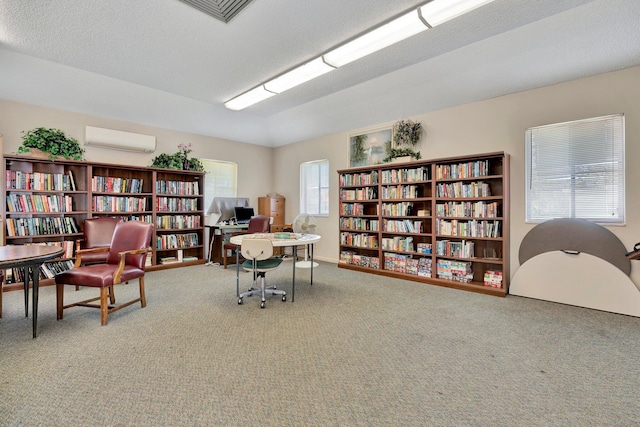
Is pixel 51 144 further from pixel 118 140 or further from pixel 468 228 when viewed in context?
pixel 468 228

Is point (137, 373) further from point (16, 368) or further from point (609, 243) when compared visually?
point (609, 243)

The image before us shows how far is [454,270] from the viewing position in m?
4.36

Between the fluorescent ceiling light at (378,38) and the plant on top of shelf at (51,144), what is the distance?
4.10m

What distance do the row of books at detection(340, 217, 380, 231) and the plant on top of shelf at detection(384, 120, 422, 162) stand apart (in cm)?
121

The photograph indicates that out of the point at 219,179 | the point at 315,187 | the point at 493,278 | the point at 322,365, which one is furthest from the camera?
the point at 315,187

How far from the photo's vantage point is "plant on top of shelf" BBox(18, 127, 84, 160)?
4.14 metres

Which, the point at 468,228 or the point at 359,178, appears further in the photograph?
the point at 359,178

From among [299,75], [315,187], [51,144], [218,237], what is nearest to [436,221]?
[299,75]

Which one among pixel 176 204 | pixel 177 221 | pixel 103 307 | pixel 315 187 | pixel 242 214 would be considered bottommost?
pixel 103 307

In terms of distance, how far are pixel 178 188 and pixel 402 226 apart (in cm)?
436

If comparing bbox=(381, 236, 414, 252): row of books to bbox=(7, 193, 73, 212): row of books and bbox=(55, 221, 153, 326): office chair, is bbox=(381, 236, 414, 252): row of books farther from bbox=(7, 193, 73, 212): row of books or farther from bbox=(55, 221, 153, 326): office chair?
bbox=(7, 193, 73, 212): row of books

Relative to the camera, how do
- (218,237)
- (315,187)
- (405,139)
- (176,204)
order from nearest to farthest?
(405,139) → (176,204) → (218,237) → (315,187)

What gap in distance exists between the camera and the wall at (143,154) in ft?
14.3

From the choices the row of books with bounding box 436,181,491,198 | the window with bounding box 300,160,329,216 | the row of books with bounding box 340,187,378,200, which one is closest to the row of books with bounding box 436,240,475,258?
the row of books with bounding box 436,181,491,198
